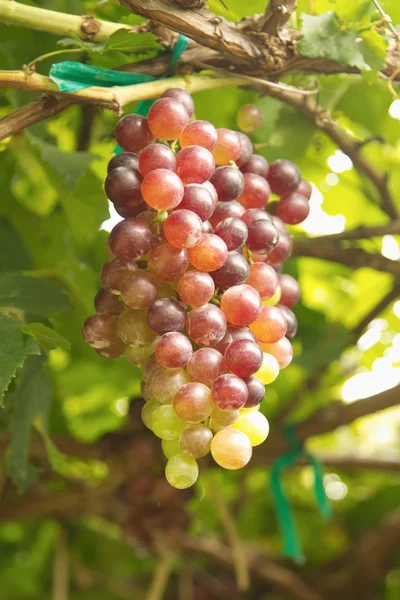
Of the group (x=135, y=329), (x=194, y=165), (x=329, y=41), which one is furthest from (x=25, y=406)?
(x=329, y=41)

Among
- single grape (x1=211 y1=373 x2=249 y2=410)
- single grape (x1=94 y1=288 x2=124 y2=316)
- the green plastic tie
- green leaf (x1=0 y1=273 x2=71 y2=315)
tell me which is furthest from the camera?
the green plastic tie

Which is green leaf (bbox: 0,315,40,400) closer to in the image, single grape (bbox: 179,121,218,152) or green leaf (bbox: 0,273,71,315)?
green leaf (bbox: 0,273,71,315)

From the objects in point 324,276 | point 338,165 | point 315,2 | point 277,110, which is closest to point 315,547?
point 324,276

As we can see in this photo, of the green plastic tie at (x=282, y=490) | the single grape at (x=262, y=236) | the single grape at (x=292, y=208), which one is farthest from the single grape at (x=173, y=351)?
the green plastic tie at (x=282, y=490)

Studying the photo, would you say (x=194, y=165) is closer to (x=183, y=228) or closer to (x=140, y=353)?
(x=183, y=228)

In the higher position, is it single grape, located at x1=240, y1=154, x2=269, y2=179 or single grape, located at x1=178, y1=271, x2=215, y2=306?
single grape, located at x1=240, y1=154, x2=269, y2=179

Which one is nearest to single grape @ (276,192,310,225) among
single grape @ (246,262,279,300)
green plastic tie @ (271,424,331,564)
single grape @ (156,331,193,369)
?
single grape @ (246,262,279,300)
